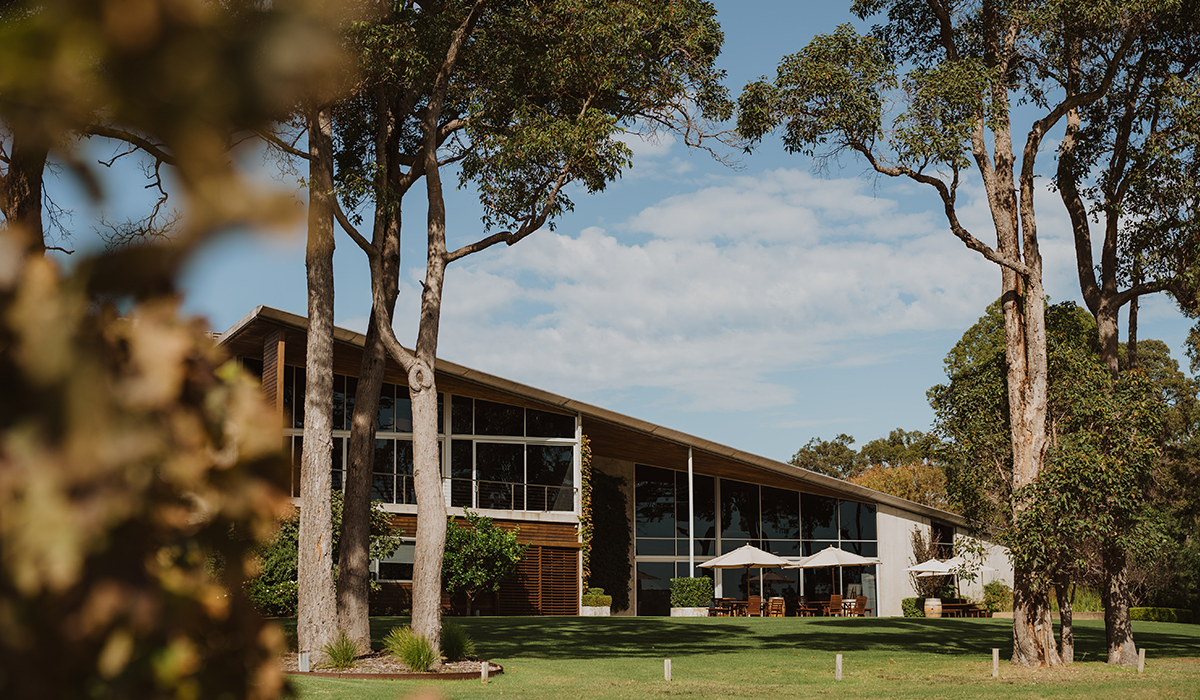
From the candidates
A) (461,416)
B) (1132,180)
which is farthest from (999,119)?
(461,416)

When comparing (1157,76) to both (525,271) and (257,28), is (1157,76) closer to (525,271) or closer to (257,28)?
(525,271)

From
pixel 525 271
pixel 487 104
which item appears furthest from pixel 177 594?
pixel 525 271

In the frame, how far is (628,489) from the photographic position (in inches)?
1437

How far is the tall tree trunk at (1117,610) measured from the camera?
1741 centimetres

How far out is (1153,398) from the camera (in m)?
17.5

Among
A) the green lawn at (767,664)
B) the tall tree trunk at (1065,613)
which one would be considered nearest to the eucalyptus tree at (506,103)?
the green lawn at (767,664)

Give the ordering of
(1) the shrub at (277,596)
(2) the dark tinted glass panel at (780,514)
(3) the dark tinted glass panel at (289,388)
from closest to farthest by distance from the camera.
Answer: (1) the shrub at (277,596) → (3) the dark tinted glass panel at (289,388) → (2) the dark tinted glass panel at (780,514)

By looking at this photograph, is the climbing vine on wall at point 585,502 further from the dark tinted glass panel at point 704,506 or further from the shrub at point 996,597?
the shrub at point 996,597

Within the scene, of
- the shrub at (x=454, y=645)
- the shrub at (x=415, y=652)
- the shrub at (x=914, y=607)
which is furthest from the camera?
the shrub at (x=914, y=607)

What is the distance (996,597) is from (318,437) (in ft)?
99.3

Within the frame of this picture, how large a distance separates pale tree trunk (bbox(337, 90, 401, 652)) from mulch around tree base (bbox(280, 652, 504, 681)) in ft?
3.72

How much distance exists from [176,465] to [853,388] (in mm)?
33971

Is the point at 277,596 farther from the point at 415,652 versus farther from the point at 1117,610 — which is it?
the point at 1117,610

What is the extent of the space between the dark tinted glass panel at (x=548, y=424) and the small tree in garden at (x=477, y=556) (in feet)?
12.0
